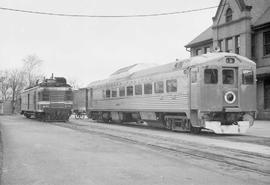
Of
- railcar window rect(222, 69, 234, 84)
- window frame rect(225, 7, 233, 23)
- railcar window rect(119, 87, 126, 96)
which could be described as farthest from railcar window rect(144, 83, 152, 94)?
window frame rect(225, 7, 233, 23)

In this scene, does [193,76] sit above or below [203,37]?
below

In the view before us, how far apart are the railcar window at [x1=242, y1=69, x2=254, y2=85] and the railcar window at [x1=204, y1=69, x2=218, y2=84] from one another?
4.28ft

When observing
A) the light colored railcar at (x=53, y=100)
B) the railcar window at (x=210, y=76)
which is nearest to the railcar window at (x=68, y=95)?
the light colored railcar at (x=53, y=100)

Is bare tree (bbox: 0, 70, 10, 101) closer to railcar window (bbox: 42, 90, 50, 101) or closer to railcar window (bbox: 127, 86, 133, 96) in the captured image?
railcar window (bbox: 42, 90, 50, 101)

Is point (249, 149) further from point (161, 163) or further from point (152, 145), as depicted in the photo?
point (161, 163)

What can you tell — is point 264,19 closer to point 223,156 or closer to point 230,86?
point 230,86

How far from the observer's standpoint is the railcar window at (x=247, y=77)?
696 inches

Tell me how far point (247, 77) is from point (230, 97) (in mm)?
1255

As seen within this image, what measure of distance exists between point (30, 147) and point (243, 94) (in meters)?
9.36

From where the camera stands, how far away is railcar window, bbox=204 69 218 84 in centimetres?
1716

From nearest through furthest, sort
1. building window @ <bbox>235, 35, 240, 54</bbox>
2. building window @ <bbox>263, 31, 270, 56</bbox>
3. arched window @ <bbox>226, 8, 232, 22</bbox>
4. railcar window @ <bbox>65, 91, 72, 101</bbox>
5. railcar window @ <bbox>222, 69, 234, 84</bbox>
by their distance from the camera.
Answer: railcar window @ <bbox>222, 69, 234, 84</bbox>
building window @ <bbox>263, 31, 270, 56</bbox>
railcar window @ <bbox>65, 91, 72, 101</bbox>
building window @ <bbox>235, 35, 240, 54</bbox>
arched window @ <bbox>226, 8, 232, 22</bbox>

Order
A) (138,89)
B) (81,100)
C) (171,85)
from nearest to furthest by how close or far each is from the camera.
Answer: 1. (171,85)
2. (138,89)
3. (81,100)

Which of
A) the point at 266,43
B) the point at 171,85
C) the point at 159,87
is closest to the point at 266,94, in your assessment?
the point at 266,43

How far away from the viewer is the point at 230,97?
56.9 ft
